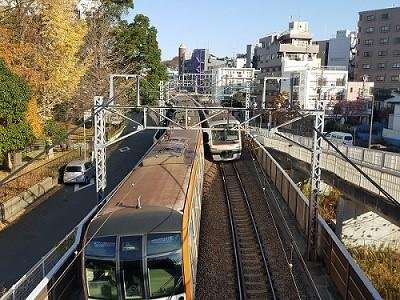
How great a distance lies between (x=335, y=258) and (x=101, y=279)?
18.1 ft

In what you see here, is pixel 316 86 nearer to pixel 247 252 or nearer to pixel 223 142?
pixel 223 142

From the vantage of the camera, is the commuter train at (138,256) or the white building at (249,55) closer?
the commuter train at (138,256)

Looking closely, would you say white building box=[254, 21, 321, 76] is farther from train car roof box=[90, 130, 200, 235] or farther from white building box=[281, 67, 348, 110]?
train car roof box=[90, 130, 200, 235]

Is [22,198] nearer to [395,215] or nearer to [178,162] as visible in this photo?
[178,162]

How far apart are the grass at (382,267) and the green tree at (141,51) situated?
22.0m

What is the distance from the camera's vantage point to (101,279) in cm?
751

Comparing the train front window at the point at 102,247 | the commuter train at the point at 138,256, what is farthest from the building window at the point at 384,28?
the train front window at the point at 102,247

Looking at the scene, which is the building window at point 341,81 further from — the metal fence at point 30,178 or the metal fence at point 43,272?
the metal fence at point 43,272

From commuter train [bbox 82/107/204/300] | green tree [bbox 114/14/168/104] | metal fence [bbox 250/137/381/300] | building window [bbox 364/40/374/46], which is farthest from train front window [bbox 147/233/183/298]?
building window [bbox 364/40/374/46]

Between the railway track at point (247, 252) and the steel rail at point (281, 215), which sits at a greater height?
the steel rail at point (281, 215)

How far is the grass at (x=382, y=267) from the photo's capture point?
45.0 ft

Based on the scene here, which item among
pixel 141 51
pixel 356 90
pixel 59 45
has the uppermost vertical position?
pixel 141 51

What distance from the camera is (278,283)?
10.7 metres

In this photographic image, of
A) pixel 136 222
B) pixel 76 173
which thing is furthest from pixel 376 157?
pixel 136 222
